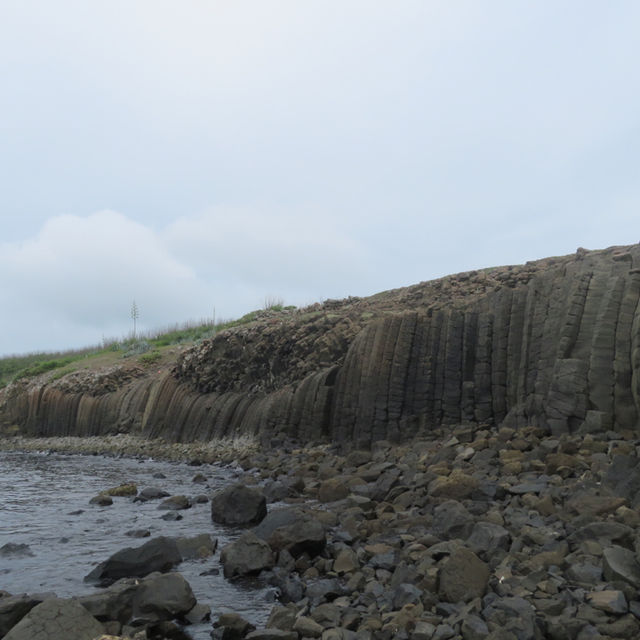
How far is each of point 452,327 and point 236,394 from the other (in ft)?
38.5

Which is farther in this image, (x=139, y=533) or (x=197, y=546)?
(x=139, y=533)

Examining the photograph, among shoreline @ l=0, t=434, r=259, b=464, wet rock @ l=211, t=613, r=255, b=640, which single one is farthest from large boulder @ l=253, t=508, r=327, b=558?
shoreline @ l=0, t=434, r=259, b=464

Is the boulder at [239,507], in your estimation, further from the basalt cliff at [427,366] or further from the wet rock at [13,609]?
the basalt cliff at [427,366]

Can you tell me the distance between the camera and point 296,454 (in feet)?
54.1

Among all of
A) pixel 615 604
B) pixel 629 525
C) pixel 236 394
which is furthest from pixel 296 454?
pixel 615 604

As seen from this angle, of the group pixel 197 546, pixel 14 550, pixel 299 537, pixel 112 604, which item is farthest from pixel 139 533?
pixel 112 604

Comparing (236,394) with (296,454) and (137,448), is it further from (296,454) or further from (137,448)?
(296,454)

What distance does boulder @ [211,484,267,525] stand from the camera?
9477 mm

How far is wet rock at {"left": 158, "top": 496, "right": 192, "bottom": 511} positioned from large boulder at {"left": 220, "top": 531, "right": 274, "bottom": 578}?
415cm

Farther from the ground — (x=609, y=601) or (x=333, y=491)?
(x=609, y=601)

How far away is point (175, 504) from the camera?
36.8 ft

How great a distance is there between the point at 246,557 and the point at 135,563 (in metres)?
1.39

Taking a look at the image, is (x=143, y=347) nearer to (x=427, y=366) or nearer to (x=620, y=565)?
(x=427, y=366)

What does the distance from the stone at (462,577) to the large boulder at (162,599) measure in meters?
2.60
